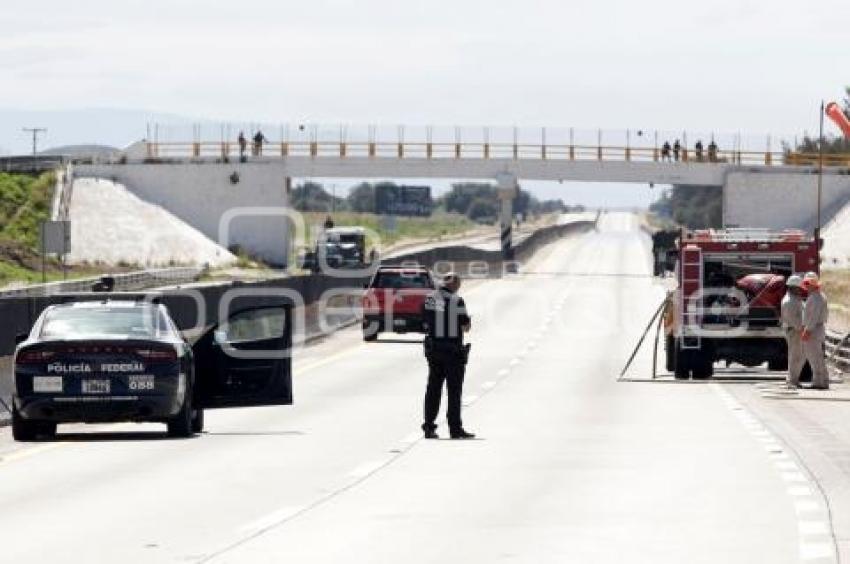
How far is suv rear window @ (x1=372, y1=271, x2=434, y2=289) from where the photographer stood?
52.6m

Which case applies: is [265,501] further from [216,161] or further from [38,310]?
[216,161]

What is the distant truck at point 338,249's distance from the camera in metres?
104

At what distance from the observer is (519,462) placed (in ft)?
68.0

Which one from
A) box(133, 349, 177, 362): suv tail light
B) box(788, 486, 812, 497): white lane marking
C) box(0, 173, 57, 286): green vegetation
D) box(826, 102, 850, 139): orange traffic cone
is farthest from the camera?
box(0, 173, 57, 286): green vegetation

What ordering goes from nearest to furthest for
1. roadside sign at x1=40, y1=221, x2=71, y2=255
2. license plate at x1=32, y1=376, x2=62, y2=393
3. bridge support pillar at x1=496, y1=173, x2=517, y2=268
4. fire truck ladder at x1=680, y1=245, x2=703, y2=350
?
license plate at x1=32, y1=376, x2=62, y2=393, fire truck ladder at x1=680, y1=245, x2=703, y2=350, roadside sign at x1=40, y1=221, x2=71, y2=255, bridge support pillar at x1=496, y1=173, x2=517, y2=268

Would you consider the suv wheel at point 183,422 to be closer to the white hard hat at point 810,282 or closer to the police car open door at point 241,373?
the police car open door at point 241,373

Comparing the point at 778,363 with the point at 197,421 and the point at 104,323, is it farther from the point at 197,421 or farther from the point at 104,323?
the point at 104,323

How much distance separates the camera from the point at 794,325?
112 ft

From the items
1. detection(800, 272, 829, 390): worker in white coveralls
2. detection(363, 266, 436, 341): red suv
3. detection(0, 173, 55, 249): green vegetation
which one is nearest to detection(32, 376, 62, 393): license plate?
detection(800, 272, 829, 390): worker in white coveralls

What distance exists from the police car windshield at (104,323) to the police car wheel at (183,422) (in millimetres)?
787

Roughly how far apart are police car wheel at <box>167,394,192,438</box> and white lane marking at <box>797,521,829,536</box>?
9274 millimetres

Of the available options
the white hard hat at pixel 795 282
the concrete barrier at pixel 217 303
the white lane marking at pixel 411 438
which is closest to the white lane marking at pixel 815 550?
the white lane marking at pixel 411 438

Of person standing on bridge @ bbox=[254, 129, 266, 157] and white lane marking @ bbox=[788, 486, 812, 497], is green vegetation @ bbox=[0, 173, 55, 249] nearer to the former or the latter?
person standing on bridge @ bbox=[254, 129, 266, 157]

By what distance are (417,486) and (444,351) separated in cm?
544
